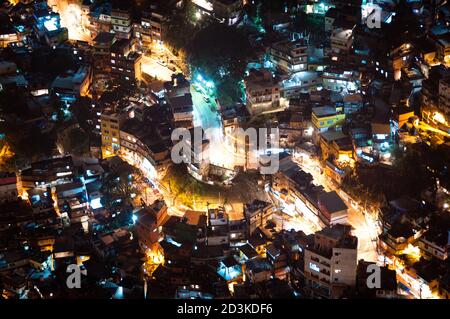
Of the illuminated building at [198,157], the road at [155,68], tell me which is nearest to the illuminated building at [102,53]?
the road at [155,68]

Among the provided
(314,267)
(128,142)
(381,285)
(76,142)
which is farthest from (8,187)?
(381,285)

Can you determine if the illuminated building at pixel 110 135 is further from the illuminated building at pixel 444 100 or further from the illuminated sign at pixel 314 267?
the illuminated building at pixel 444 100

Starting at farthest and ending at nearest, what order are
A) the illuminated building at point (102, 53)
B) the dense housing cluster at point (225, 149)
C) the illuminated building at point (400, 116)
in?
the illuminated building at point (102, 53)
the illuminated building at point (400, 116)
the dense housing cluster at point (225, 149)

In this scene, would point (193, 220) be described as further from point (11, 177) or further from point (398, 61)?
point (398, 61)

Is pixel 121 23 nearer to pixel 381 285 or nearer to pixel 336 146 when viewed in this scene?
pixel 336 146

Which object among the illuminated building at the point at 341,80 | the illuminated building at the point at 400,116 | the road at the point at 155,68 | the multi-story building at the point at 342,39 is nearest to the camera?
the illuminated building at the point at 400,116

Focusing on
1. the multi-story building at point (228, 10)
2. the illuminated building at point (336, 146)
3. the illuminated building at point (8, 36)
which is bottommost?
the illuminated building at point (336, 146)

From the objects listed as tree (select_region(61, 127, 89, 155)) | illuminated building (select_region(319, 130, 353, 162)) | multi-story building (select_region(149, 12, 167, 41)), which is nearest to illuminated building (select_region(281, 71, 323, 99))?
illuminated building (select_region(319, 130, 353, 162))
